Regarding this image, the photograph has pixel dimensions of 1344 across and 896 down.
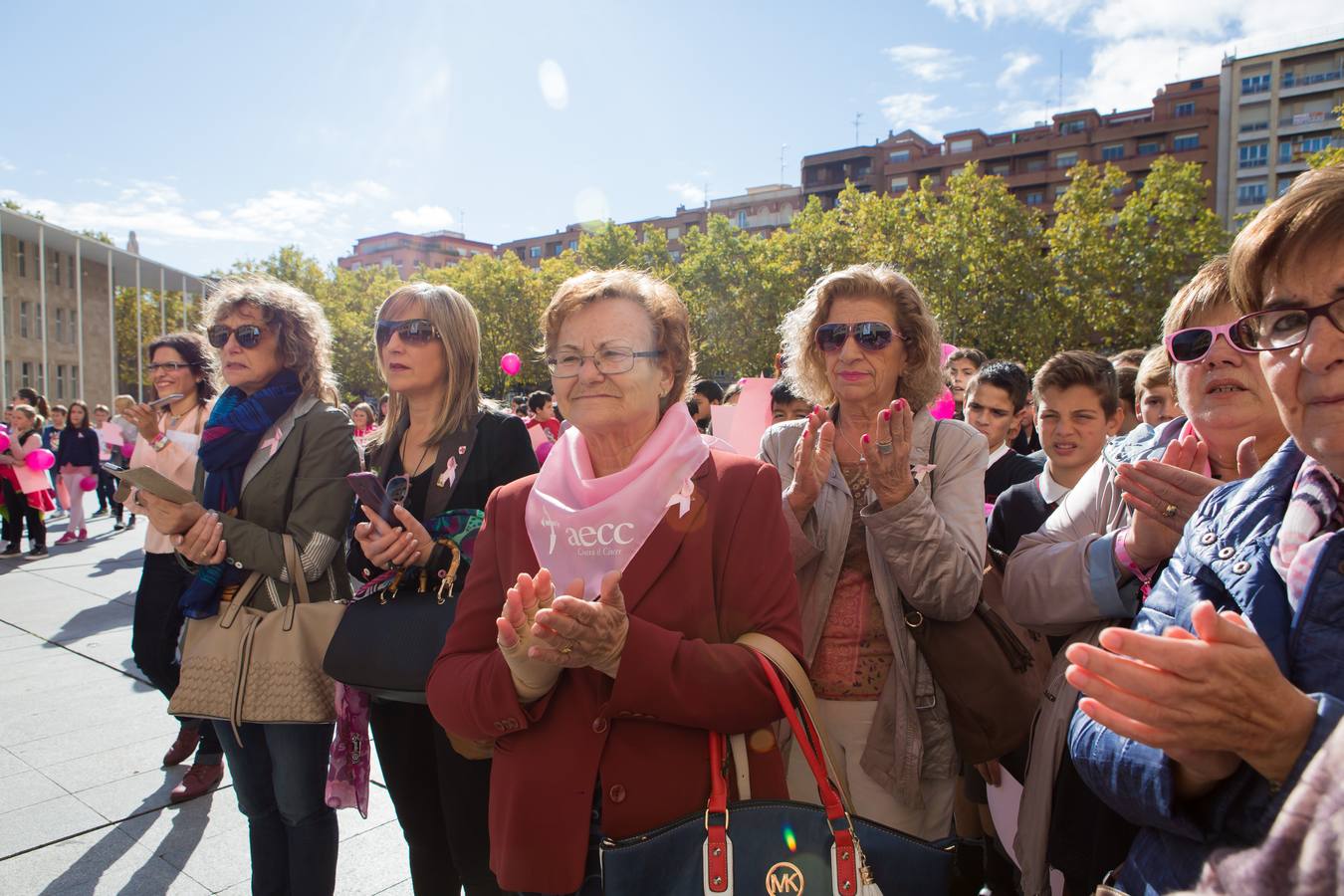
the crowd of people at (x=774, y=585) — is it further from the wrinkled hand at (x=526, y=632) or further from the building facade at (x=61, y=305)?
the building facade at (x=61, y=305)

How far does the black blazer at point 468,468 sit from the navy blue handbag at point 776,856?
1285mm

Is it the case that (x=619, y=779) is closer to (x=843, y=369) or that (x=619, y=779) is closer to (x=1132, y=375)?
(x=843, y=369)

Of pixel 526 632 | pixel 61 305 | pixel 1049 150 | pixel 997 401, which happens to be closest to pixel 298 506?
pixel 526 632

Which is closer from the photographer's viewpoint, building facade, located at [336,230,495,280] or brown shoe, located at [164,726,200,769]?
brown shoe, located at [164,726,200,769]

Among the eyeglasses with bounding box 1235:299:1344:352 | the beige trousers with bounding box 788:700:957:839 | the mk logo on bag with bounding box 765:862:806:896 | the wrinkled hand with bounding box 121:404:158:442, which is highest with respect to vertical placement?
the eyeglasses with bounding box 1235:299:1344:352

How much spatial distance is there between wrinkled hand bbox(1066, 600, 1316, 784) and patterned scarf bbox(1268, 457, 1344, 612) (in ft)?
0.52

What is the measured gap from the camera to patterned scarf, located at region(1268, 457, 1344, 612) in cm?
112

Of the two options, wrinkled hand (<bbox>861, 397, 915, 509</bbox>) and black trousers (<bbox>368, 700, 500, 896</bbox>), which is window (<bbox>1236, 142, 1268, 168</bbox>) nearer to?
wrinkled hand (<bbox>861, 397, 915, 509</bbox>)

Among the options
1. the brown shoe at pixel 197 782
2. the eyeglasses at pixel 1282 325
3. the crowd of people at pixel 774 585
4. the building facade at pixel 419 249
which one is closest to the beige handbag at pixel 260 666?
the crowd of people at pixel 774 585

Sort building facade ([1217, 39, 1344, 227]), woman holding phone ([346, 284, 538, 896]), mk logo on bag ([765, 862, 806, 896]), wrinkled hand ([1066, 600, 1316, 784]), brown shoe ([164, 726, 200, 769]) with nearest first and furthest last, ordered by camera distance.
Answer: wrinkled hand ([1066, 600, 1316, 784])
mk logo on bag ([765, 862, 806, 896])
woman holding phone ([346, 284, 538, 896])
brown shoe ([164, 726, 200, 769])
building facade ([1217, 39, 1344, 227])

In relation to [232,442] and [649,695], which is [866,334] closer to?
[649,695]

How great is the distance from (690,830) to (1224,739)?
88 cm

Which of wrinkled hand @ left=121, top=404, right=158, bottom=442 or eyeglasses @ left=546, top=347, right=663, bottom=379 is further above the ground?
eyeglasses @ left=546, top=347, right=663, bottom=379

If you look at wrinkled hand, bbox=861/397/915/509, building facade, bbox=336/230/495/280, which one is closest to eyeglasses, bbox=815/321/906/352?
wrinkled hand, bbox=861/397/915/509
